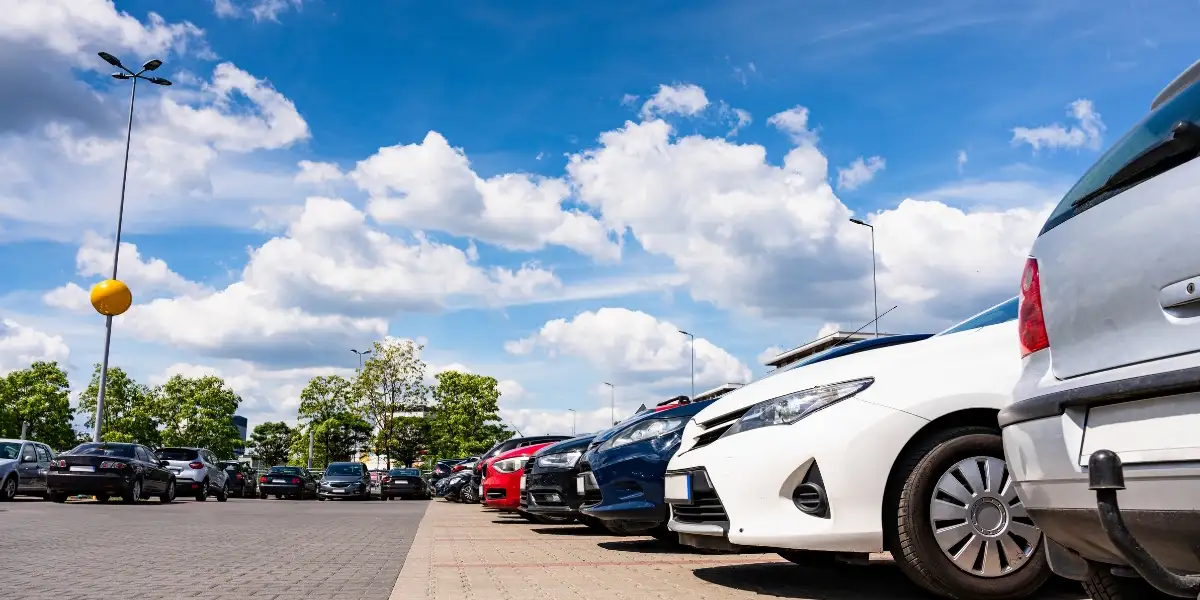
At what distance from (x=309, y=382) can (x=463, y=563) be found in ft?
192

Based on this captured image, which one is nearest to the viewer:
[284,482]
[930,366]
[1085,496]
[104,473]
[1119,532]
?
[1119,532]

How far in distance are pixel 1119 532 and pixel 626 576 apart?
4899 millimetres

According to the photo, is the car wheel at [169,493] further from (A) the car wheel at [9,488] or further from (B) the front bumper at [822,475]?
(B) the front bumper at [822,475]

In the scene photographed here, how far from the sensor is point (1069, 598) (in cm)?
547

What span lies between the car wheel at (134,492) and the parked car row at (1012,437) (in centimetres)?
1620

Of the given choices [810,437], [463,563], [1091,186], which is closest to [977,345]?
[810,437]

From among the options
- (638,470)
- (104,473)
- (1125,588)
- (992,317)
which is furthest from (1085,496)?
(104,473)

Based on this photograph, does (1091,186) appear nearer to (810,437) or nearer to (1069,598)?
(810,437)

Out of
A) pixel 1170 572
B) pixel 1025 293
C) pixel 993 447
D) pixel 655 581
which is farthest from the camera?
pixel 655 581

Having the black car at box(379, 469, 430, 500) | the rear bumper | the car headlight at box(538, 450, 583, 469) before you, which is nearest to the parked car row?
the car headlight at box(538, 450, 583, 469)

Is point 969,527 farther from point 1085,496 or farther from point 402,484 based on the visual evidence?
point 402,484

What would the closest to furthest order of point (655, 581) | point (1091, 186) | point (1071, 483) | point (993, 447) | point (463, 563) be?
point (1071, 483) → point (1091, 186) → point (993, 447) → point (655, 581) → point (463, 563)

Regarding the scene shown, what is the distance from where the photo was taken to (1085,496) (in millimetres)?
2803

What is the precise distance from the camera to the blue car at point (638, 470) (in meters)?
8.45
